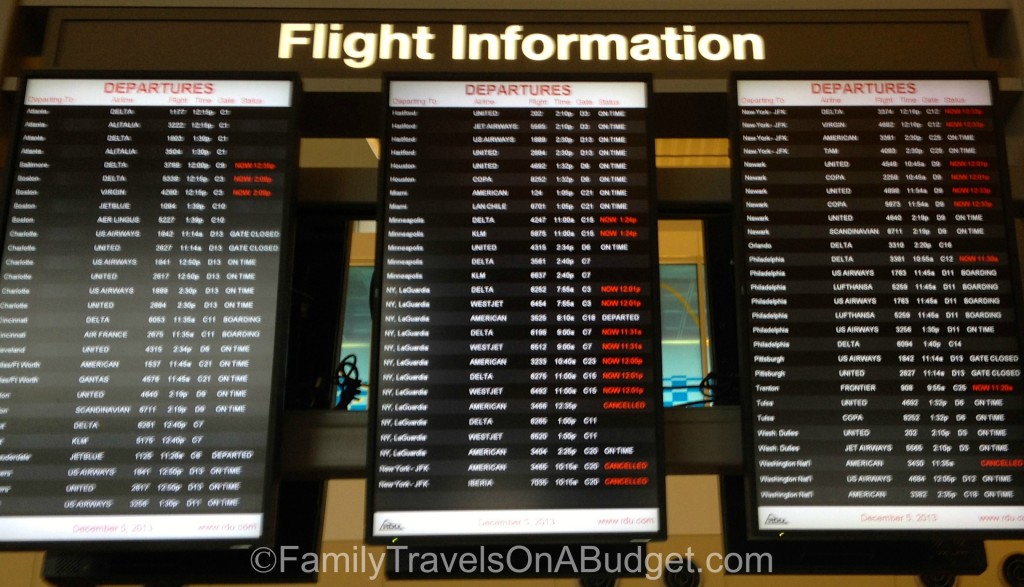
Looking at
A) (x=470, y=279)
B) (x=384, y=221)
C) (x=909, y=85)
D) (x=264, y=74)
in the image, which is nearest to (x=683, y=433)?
(x=470, y=279)

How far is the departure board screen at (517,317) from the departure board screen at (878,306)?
0.81ft

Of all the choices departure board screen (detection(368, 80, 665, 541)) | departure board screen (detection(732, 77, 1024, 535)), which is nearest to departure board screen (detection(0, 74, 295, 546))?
departure board screen (detection(368, 80, 665, 541))

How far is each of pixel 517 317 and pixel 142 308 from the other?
807 mm

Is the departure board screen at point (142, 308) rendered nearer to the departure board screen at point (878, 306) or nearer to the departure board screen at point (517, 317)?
the departure board screen at point (517, 317)

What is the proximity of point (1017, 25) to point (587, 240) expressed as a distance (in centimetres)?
129

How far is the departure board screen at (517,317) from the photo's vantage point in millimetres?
1750

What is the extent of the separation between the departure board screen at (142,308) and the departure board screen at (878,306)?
1052 mm

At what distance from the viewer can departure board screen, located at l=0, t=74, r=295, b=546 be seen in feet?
5.75

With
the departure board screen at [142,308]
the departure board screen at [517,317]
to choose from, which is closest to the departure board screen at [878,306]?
the departure board screen at [517,317]

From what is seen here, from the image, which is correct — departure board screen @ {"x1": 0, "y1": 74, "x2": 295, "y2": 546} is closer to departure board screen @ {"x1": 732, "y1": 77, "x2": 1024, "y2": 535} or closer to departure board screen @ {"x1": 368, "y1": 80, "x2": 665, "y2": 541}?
departure board screen @ {"x1": 368, "y1": 80, "x2": 665, "y2": 541}

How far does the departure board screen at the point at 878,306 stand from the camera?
1.77 meters

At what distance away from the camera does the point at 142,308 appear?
6.13ft

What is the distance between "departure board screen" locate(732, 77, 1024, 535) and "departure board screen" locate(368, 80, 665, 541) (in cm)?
25

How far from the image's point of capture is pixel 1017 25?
2.22 meters
